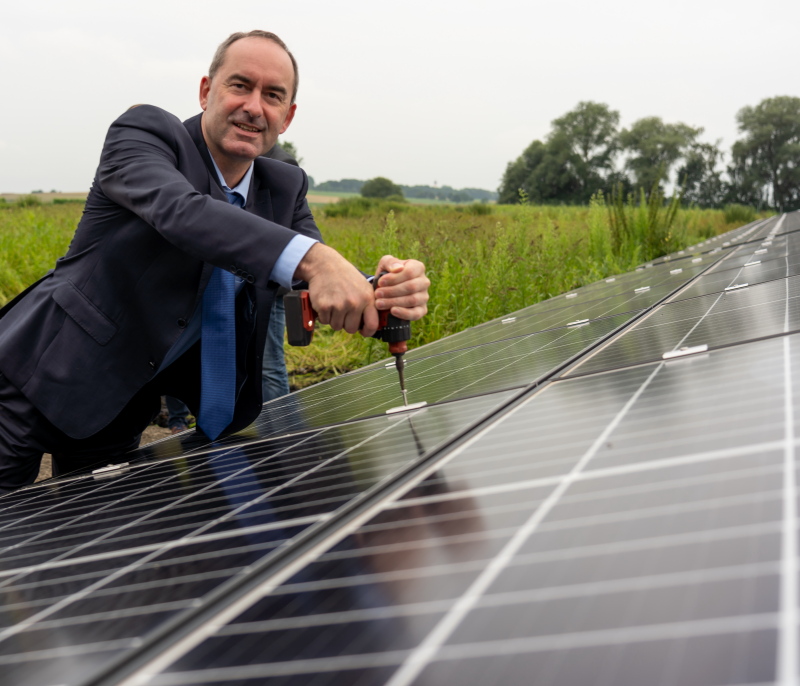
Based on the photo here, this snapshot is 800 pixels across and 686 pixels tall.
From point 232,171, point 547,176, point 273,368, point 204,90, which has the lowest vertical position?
point 273,368

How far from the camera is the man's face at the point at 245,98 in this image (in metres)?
3.21

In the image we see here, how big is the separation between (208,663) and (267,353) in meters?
5.40

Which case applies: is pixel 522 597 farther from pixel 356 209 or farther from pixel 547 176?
pixel 547 176

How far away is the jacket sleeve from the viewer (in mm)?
2451

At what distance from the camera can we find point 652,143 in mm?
85875

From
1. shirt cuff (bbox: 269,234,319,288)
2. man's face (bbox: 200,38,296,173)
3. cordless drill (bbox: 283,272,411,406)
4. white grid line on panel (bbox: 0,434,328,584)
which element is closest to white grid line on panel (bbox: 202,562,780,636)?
white grid line on panel (bbox: 0,434,328,584)

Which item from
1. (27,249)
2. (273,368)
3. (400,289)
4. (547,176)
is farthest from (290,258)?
(547,176)

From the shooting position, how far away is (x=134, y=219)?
2988 millimetres

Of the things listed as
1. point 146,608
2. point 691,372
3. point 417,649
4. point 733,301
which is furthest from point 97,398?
point 733,301

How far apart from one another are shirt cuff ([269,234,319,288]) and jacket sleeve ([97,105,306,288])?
0.07 feet

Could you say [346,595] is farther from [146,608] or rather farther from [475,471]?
[475,471]

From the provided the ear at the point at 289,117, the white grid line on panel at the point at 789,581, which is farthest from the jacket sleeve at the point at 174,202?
the white grid line on panel at the point at 789,581

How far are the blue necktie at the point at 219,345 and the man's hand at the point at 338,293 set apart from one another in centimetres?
90

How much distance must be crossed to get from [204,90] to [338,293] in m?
1.75
